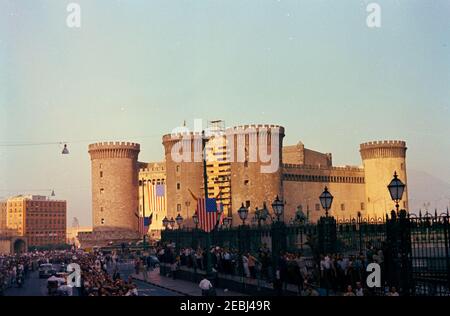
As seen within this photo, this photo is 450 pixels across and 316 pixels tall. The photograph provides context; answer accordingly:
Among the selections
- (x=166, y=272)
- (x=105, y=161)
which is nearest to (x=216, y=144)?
(x=105, y=161)

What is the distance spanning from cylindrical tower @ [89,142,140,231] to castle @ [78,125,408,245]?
91mm

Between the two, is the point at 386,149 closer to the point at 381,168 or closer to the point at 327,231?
the point at 381,168

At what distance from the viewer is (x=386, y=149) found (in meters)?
67.7

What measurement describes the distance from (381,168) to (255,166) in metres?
18.0

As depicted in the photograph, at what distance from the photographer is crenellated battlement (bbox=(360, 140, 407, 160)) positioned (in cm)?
6744

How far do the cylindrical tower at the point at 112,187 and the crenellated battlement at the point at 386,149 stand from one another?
22.6 m

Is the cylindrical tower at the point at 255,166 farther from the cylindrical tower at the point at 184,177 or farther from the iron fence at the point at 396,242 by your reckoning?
the iron fence at the point at 396,242

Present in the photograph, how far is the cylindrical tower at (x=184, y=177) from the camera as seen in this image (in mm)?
59281

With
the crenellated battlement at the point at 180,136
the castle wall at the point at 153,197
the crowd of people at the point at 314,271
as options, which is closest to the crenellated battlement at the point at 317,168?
the crenellated battlement at the point at 180,136

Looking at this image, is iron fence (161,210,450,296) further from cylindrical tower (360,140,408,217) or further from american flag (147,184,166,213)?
cylindrical tower (360,140,408,217)
